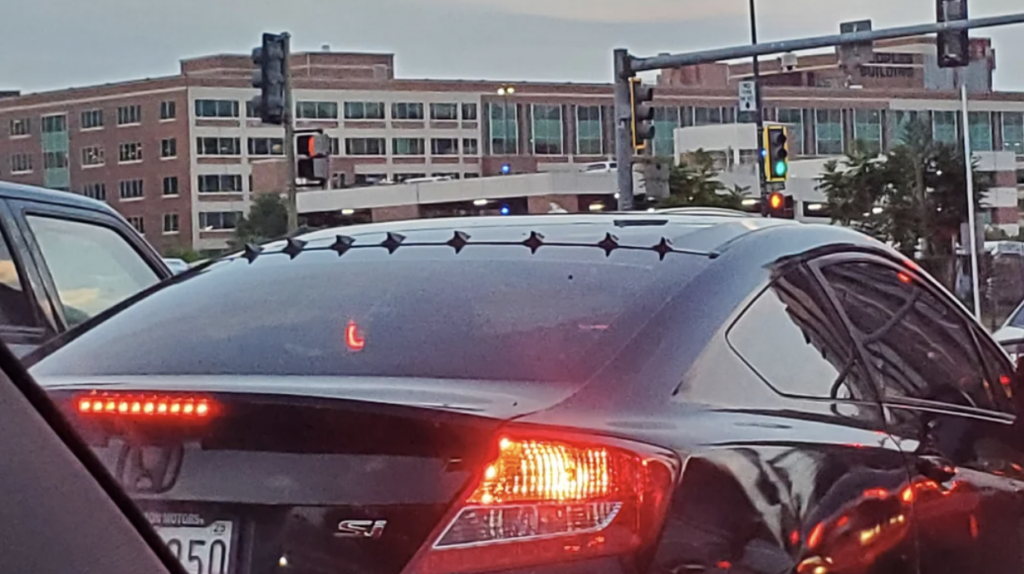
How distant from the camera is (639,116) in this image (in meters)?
24.9

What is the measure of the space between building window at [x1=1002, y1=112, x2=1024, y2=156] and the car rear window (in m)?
67.1

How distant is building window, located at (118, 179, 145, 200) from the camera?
19688 millimetres

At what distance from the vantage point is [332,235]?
4.52 m

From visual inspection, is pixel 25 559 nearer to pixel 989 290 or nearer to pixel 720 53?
pixel 720 53

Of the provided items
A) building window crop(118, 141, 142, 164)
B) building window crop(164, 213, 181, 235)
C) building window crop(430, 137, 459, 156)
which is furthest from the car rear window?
Answer: building window crop(430, 137, 459, 156)

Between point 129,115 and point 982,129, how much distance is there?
52.8 meters

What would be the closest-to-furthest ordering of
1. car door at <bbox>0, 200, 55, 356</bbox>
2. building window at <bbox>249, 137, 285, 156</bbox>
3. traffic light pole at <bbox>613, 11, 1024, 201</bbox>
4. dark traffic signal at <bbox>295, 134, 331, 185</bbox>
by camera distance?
car door at <bbox>0, 200, 55, 356</bbox>, dark traffic signal at <bbox>295, 134, 331, 185</bbox>, traffic light pole at <bbox>613, 11, 1024, 201</bbox>, building window at <bbox>249, 137, 285, 156</bbox>

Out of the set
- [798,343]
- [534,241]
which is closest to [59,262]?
[534,241]

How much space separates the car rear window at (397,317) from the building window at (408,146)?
4511 centimetres

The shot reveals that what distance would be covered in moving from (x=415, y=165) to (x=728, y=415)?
164ft

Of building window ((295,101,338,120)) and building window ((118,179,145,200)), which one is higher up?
building window ((295,101,338,120))

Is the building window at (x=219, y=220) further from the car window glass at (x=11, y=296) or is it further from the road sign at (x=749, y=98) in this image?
the car window glass at (x=11, y=296)

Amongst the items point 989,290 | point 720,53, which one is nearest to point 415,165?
point 989,290

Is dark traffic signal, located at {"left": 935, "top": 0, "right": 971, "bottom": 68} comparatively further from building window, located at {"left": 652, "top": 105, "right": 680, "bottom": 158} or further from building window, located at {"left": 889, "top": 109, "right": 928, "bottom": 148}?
building window, located at {"left": 652, "top": 105, "right": 680, "bottom": 158}
